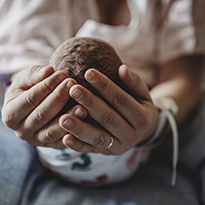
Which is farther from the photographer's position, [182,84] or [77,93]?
[182,84]

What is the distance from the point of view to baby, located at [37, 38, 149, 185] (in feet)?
1.55

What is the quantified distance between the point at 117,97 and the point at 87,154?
219 mm

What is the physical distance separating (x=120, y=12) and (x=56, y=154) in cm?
71

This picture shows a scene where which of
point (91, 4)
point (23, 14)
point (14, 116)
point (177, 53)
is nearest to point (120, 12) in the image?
point (91, 4)

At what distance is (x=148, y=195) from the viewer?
624mm

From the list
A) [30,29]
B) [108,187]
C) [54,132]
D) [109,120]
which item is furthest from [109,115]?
[30,29]

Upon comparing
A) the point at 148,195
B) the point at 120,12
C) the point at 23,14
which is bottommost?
the point at 148,195

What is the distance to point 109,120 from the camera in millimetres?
466

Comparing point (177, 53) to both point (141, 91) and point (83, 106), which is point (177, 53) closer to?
point (141, 91)

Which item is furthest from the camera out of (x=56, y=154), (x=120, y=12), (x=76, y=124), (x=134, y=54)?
(x=120, y=12)

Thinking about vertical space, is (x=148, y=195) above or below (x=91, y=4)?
below

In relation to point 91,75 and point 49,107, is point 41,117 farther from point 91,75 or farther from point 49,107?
point 91,75

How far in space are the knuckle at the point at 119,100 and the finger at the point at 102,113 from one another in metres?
0.02

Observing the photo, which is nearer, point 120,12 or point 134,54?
point 134,54
